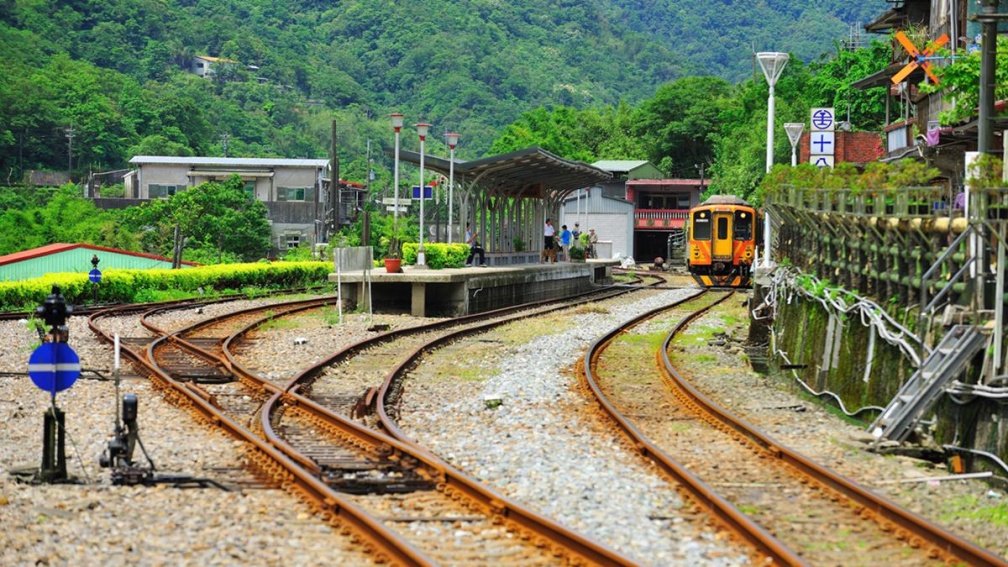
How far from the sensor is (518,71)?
474 feet

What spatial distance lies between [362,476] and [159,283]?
26287 mm

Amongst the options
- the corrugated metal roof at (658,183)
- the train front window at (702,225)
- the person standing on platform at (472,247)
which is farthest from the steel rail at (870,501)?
the corrugated metal roof at (658,183)

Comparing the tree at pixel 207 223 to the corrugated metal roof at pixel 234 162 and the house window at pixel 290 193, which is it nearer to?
the corrugated metal roof at pixel 234 162

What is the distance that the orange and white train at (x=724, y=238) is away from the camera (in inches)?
1625

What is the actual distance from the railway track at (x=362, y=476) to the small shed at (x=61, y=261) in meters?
21.7

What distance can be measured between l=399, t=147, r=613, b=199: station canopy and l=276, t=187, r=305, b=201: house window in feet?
123

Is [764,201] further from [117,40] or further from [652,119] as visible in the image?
[117,40]

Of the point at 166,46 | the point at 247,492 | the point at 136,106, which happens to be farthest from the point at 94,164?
the point at 247,492

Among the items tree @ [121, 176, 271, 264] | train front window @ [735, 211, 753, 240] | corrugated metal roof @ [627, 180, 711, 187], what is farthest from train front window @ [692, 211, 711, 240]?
corrugated metal roof @ [627, 180, 711, 187]

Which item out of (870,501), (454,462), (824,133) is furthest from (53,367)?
(824,133)

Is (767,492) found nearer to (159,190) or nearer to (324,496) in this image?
(324,496)

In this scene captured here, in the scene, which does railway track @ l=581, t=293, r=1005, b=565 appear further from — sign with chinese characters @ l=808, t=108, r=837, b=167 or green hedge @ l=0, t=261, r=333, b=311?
green hedge @ l=0, t=261, r=333, b=311

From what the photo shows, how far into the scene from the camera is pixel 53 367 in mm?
10414

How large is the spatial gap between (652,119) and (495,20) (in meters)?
63.5
